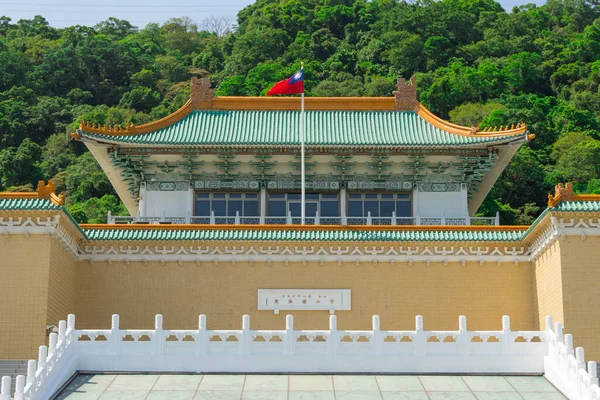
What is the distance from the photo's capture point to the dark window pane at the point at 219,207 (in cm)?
2917

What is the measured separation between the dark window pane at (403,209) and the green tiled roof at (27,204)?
10580mm

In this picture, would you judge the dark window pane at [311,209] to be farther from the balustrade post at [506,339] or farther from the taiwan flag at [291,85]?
the balustrade post at [506,339]

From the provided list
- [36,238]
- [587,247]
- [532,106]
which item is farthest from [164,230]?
[532,106]

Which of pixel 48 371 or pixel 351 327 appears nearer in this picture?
pixel 48 371

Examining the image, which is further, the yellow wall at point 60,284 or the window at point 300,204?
the window at point 300,204

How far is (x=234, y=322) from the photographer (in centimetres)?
2475

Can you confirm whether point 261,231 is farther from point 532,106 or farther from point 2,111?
point 2,111

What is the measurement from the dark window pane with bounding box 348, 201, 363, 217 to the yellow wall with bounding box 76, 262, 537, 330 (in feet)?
13.6

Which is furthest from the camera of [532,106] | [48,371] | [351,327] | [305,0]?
[305,0]

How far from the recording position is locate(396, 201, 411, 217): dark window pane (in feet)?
95.7

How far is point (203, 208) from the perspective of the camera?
29.2 meters

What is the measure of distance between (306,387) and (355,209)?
37.4 ft

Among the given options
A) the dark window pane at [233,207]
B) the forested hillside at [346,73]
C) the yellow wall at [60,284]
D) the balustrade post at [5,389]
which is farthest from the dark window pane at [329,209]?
the forested hillside at [346,73]

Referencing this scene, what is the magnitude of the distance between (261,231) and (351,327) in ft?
10.5
